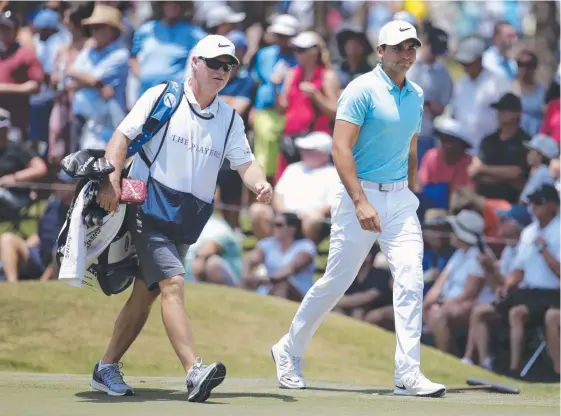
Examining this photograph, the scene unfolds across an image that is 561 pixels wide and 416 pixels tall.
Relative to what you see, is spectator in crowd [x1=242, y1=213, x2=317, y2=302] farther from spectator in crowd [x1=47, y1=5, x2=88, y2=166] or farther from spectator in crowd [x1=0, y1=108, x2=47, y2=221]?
Answer: spectator in crowd [x1=47, y1=5, x2=88, y2=166]

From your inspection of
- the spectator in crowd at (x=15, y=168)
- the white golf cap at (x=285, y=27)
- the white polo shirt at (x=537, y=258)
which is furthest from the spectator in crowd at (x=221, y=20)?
the white polo shirt at (x=537, y=258)

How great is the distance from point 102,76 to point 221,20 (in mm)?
1705

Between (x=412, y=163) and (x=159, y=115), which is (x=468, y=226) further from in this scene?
(x=159, y=115)

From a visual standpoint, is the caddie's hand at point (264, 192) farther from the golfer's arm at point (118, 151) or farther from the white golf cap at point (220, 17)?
the white golf cap at point (220, 17)

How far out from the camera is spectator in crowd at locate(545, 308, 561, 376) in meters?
10.9

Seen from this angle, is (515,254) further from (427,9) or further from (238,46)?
(427,9)

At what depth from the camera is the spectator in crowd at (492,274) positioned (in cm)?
1131

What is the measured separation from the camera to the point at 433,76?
1422 cm

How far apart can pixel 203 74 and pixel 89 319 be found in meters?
3.47

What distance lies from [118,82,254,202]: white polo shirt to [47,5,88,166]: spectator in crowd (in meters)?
7.34

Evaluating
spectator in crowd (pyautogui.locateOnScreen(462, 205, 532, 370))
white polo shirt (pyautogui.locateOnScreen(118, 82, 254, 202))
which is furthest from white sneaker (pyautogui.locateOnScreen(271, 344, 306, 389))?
spectator in crowd (pyautogui.locateOnScreen(462, 205, 532, 370))

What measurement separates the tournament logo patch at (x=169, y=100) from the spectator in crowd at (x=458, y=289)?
504cm

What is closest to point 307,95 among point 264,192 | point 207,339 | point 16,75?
point 16,75

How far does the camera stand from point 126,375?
9047 mm
